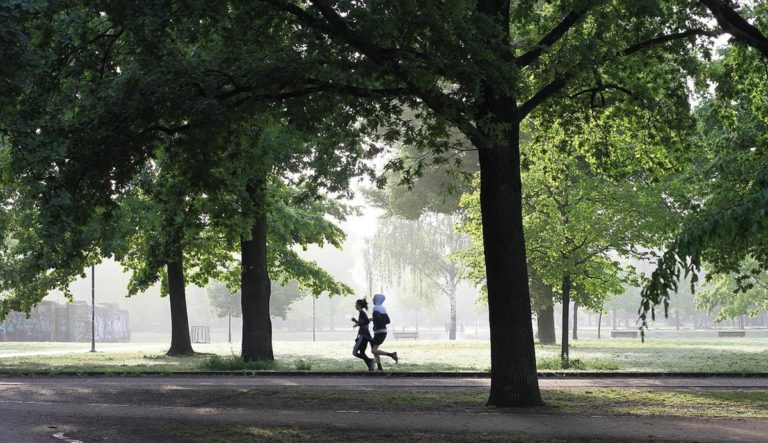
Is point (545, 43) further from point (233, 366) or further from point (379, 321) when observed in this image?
point (233, 366)

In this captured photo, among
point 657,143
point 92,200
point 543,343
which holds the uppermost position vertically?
point 657,143


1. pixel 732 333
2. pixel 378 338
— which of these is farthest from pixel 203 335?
pixel 378 338

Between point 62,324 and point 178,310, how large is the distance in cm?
5481

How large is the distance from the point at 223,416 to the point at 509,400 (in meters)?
3.81

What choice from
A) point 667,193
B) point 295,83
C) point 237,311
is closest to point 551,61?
point 295,83

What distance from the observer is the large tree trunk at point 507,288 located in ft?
38.8

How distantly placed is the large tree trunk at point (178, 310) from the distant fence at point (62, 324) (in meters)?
48.3

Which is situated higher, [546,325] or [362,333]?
[362,333]

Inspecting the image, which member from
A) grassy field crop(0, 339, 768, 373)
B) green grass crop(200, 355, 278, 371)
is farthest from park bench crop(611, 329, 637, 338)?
A: green grass crop(200, 355, 278, 371)

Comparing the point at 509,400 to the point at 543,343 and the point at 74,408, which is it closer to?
the point at 74,408

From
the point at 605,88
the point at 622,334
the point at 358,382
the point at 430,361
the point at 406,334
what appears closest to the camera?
the point at 605,88

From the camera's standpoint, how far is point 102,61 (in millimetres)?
13320

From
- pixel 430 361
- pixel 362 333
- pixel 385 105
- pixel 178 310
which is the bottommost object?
pixel 430 361

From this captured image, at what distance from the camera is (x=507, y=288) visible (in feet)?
39.1
